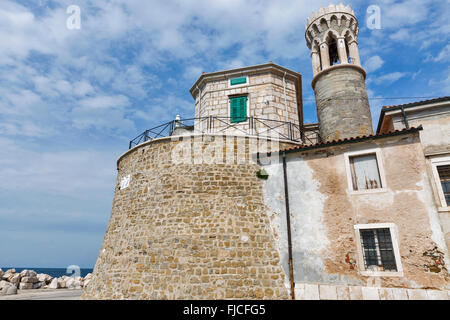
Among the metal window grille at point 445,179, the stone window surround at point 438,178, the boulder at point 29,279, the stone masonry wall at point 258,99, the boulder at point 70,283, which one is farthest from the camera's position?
the boulder at point 70,283

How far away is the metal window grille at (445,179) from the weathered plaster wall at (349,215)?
84 cm

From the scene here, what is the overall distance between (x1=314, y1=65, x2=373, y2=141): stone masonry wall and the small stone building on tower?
50.8 inches

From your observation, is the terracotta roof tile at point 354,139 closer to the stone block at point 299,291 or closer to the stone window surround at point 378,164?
the stone window surround at point 378,164

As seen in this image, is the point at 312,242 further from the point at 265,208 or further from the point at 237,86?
the point at 237,86

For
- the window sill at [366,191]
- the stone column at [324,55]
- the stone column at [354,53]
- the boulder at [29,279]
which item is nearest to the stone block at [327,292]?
the window sill at [366,191]

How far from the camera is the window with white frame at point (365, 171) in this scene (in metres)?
9.50

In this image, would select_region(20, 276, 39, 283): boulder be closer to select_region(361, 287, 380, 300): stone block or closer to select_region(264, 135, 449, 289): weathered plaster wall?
select_region(264, 135, 449, 289): weathered plaster wall

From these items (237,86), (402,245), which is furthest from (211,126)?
(402,245)

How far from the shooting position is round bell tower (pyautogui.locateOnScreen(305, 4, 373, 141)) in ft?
45.3

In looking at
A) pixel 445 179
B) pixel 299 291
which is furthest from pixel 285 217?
pixel 445 179

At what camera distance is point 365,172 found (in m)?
9.80

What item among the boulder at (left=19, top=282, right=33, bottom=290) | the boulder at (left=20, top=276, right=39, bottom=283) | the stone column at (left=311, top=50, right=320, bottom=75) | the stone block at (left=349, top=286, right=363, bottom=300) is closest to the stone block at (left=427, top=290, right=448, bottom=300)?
the stone block at (left=349, top=286, right=363, bottom=300)

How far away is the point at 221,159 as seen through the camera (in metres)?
11.4

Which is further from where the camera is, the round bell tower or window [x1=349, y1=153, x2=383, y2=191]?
the round bell tower
